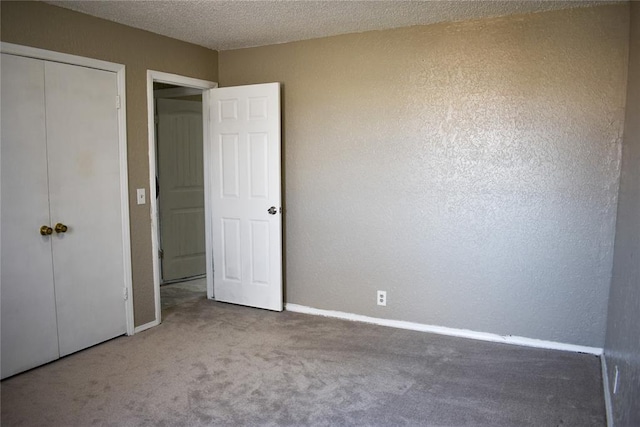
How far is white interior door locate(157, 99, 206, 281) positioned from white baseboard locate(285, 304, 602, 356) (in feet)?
5.60

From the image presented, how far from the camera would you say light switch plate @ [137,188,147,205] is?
374 cm

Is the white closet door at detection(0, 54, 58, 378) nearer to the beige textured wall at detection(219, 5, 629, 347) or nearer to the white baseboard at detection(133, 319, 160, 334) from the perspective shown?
the white baseboard at detection(133, 319, 160, 334)

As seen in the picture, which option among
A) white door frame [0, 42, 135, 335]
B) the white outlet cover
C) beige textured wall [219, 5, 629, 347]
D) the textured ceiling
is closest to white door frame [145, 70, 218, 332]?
white door frame [0, 42, 135, 335]

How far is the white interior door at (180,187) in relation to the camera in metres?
5.22

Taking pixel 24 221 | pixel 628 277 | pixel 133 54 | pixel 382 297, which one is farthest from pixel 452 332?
pixel 133 54

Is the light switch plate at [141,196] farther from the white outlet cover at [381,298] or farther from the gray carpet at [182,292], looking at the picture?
the white outlet cover at [381,298]

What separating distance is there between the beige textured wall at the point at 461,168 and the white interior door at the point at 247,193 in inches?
7.1

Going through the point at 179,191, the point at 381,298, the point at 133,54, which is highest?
the point at 133,54

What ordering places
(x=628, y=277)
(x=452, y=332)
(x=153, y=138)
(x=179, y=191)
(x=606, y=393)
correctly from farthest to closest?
(x=179, y=191) → (x=153, y=138) → (x=452, y=332) → (x=606, y=393) → (x=628, y=277)

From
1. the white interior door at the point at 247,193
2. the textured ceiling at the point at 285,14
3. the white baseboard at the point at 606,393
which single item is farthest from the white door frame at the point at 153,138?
the white baseboard at the point at 606,393

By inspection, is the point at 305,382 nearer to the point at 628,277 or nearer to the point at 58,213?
the point at 628,277

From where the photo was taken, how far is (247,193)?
4.29 metres

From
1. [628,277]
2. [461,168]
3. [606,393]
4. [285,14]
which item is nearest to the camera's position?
[628,277]

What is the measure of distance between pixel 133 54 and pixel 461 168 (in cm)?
264
